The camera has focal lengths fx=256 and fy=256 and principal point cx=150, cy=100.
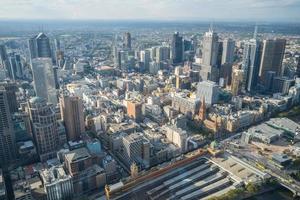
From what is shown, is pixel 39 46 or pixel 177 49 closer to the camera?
pixel 39 46

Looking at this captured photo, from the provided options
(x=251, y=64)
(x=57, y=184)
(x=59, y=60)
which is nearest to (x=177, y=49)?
(x=251, y=64)

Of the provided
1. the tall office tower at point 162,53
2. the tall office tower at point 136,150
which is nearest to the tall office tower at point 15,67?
the tall office tower at point 162,53

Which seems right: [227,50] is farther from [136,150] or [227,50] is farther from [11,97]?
[11,97]

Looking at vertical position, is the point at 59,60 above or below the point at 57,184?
above

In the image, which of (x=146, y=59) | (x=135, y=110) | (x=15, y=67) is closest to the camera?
(x=135, y=110)

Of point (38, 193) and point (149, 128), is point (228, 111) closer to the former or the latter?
point (149, 128)

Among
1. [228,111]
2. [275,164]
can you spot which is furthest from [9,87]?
[275,164]
